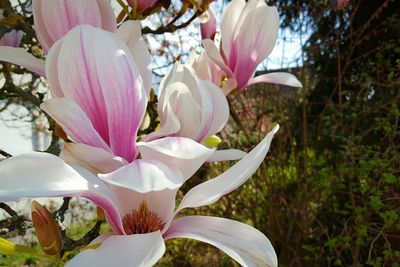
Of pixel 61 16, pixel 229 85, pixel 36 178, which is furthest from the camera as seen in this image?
pixel 229 85

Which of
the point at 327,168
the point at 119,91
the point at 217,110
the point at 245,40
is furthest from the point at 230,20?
the point at 327,168

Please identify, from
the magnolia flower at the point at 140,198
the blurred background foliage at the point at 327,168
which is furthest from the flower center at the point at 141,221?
the blurred background foliage at the point at 327,168

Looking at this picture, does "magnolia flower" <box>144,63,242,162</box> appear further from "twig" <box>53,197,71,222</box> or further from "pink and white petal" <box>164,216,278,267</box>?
"twig" <box>53,197,71,222</box>

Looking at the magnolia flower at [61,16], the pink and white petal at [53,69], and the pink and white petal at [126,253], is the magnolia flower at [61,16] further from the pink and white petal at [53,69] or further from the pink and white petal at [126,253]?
the pink and white petal at [126,253]

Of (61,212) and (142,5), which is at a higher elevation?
(142,5)

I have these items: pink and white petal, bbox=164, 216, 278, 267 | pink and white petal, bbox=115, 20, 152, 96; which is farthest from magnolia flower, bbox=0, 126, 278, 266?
→ pink and white petal, bbox=115, 20, 152, 96

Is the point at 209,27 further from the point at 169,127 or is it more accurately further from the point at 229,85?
the point at 169,127
